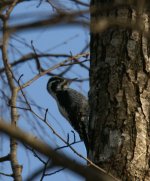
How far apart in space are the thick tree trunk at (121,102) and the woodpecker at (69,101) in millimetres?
2088

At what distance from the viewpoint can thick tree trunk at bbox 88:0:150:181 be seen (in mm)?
2361

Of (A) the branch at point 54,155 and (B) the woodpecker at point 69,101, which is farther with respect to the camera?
(B) the woodpecker at point 69,101

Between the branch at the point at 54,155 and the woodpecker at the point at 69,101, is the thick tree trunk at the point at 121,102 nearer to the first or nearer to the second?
the branch at the point at 54,155

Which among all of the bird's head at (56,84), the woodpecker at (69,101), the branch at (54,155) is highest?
the branch at (54,155)

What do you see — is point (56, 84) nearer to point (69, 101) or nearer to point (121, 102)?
point (69, 101)

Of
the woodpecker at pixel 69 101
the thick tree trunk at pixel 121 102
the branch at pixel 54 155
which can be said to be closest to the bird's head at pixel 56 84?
the woodpecker at pixel 69 101

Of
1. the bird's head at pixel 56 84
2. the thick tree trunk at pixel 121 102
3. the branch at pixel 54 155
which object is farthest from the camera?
the bird's head at pixel 56 84

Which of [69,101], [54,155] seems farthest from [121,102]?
[69,101]

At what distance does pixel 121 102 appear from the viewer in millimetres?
2492

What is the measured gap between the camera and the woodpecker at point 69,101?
4.89 meters

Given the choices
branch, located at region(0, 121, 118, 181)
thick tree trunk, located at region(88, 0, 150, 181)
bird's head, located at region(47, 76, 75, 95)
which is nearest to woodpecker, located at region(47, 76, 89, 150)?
bird's head, located at region(47, 76, 75, 95)

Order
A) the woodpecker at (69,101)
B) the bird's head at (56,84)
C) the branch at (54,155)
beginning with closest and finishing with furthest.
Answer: the branch at (54,155) → the woodpecker at (69,101) → the bird's head at (56,84)

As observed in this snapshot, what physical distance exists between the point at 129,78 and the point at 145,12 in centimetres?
43

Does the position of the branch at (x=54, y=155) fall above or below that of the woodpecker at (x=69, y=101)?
above
